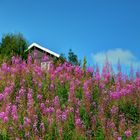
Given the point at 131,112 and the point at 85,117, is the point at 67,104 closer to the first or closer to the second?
the point at 85,117

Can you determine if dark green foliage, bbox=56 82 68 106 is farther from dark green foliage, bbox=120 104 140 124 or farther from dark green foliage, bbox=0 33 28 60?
dark green foliage, bbox=0 33 28 60

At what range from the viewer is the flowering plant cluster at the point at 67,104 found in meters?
8.94

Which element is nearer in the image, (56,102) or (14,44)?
(56,102)

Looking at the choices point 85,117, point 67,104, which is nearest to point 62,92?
point 67,104

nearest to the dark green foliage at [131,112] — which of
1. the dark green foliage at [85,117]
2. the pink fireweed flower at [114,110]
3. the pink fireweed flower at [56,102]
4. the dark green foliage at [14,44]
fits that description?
the pink fireweed flower at [114,110]

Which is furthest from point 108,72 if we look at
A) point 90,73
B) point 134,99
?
point 134,99

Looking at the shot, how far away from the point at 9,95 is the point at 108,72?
3.29 metres

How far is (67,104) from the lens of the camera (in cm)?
1038

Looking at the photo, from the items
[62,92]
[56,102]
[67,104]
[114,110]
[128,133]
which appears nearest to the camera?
[128,133]

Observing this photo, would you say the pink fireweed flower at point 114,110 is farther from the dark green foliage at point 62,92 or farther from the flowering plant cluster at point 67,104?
the dark green foliage at point 62,92

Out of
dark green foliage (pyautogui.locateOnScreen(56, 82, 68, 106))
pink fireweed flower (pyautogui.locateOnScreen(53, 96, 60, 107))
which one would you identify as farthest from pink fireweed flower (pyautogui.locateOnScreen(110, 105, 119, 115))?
dark green foliage (pyautogui.locateOnScreen(56, 82, 68, 106))

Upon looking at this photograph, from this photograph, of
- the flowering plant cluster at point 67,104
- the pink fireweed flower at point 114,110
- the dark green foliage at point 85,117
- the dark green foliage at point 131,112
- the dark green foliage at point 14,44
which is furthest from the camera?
the dark green foliage at point 14,44

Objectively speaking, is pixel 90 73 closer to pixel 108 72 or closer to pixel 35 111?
pixel 108 72

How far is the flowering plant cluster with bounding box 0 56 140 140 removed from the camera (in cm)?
894
